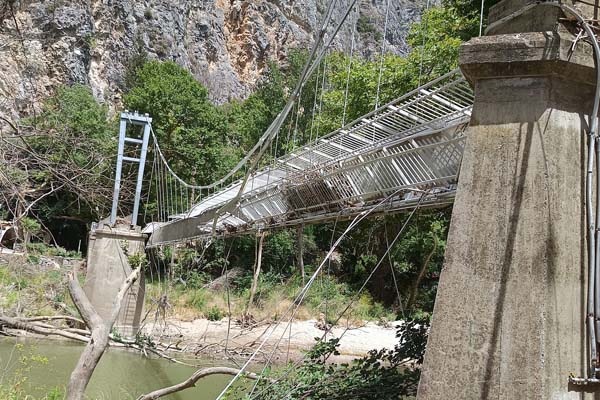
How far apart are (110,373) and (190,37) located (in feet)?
91.7

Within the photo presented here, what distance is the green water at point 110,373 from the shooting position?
7.35m

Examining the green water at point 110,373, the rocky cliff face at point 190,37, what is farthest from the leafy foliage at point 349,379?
the rocky cliff face at point 190,37

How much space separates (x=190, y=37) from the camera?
34.0 metres

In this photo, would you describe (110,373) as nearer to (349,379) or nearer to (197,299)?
(349,379)

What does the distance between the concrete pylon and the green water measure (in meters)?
5.60

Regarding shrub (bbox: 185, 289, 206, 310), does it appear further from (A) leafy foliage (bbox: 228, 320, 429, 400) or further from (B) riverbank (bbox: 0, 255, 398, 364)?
(A) leafy foliage (bbox: 228, 320, 429, 400)

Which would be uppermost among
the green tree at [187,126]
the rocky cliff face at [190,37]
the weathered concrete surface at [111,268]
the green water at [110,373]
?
the rocky cliff face at [190,37]

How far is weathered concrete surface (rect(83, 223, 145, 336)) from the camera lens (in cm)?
1299

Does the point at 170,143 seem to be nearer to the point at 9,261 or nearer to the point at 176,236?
the point at 176,236

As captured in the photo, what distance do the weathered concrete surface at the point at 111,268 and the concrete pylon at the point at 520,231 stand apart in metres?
11.8

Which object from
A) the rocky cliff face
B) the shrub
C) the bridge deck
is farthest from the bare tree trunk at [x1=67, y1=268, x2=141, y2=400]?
the rocky cliff face

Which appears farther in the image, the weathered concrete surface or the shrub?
the shrub

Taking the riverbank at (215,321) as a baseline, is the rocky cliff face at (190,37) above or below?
above

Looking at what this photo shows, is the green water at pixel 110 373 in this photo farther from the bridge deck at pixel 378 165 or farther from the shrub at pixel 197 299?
the shrub at pixel 197 299
